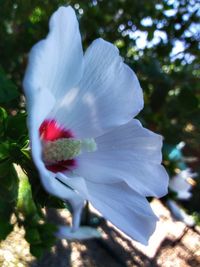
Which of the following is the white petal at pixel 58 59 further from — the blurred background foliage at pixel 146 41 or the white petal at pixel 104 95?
the blurred background foliage at pixel 146 41

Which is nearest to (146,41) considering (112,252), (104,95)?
(112,252)

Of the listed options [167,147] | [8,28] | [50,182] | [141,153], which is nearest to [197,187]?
[167,147]

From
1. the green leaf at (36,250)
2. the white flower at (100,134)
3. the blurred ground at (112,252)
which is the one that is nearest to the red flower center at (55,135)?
the white flower at (100,134)

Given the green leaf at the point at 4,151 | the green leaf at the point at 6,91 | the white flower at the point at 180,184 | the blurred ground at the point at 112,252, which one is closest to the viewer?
the green leaf at the point at 4,151

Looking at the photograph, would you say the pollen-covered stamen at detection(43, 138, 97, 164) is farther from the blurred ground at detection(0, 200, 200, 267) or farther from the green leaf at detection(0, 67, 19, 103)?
the blurred ground at detection(0, 200, 200, 267)

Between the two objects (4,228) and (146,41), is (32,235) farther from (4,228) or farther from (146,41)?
(146,41)

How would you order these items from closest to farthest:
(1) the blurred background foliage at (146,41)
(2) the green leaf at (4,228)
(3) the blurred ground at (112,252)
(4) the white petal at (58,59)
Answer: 1. (4) the white petal at (58,59)
2. (2) the green leaf at (4,228)
3. (3) the blurred ground at (112,252)
4. (1) the blurred background foliage at (146,41)

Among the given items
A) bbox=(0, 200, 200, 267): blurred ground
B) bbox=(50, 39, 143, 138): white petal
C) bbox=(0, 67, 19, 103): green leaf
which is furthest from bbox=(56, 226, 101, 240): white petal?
bbox=(0, 200, 200, 267): blurred ground

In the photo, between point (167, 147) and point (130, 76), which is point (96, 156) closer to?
point (130, 76)
